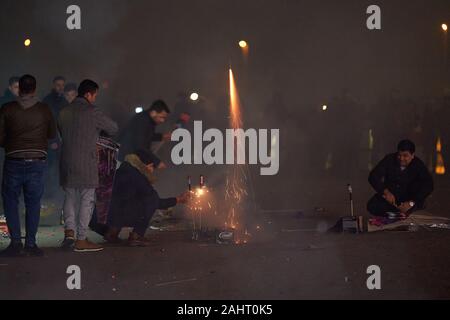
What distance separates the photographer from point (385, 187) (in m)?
12.6

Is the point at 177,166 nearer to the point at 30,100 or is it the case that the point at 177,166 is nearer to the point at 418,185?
the point at 418,185

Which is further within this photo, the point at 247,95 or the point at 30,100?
the point at 247,95

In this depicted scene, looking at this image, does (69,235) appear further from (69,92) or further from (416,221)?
(416,221)

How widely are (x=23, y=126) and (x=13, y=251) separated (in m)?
1.36

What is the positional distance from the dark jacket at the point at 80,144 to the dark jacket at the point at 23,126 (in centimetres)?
41

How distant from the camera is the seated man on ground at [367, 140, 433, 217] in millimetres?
12375

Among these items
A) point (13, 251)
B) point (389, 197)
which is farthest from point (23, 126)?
point (389, 197)

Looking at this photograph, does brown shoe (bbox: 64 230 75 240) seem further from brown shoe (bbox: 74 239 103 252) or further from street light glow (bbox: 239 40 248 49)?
street light glow (bbox: 239 40 248 49)

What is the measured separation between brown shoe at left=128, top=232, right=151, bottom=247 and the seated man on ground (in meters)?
3.29

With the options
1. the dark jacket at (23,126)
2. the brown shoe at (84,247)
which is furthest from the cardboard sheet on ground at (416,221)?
the dark jacket at (23,126)

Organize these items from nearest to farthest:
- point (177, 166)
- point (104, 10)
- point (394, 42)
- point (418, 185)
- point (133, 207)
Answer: point (133, 207)
point (418, 185)
point (177, 166)
point (104, 10)
point (394, 42)
